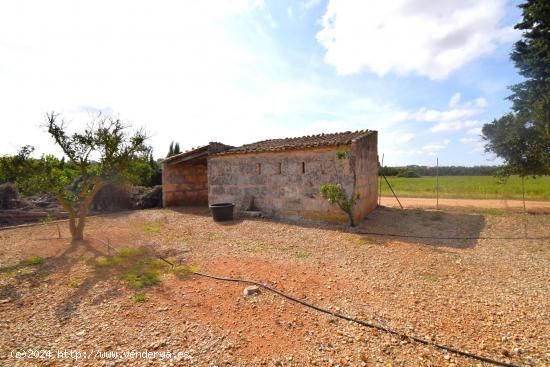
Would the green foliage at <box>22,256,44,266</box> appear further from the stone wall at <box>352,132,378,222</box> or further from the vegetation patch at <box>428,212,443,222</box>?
the vegetation patch at <box>428,212,443,222</box>

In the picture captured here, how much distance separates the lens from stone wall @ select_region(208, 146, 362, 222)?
10172 mm

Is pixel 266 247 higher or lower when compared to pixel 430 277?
higher

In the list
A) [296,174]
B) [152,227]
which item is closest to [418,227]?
[296,174]

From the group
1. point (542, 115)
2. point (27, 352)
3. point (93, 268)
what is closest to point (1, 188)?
point (93, 268)

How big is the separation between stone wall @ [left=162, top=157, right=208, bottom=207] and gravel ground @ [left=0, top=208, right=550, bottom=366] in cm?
762

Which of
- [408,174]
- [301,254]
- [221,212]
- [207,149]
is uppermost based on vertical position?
[207,149]

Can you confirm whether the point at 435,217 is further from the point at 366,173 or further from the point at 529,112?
the point at 529,112

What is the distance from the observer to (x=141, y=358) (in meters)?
3.05

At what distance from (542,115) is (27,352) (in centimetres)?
1585

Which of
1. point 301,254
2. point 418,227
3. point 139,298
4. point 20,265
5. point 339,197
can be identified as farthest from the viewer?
point 418,227

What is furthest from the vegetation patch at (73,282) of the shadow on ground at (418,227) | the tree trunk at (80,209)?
the shadow on ground at (418,227)

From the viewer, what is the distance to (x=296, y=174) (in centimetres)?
1094

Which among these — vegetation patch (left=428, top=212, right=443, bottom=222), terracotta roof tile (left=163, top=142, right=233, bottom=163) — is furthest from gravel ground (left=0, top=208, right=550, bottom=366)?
terracotta roof tile (left=163, top=142, right=233, bottom=163)

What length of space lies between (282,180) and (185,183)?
7672 millimetres
